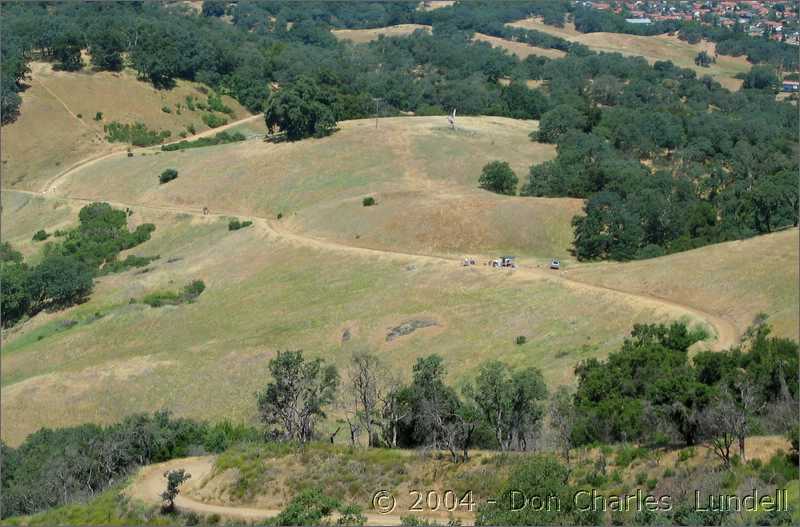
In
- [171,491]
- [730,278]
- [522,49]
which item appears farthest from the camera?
[522,49]

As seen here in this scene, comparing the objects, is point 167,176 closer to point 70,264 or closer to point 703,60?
point 70,264

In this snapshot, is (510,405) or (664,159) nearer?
(510,405)

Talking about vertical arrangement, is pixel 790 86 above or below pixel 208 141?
below

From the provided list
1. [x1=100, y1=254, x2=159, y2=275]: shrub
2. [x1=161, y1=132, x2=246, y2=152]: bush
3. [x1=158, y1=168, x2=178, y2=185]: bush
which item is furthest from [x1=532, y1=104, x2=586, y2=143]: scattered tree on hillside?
[x1=100, y1=254, x2=159, y2=275]: shrub

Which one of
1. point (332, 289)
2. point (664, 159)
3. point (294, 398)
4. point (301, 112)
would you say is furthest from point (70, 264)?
point (664, 159)

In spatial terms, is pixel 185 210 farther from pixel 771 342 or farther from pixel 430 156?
pixel 771 342

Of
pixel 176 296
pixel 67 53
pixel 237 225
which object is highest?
pixel 67 53

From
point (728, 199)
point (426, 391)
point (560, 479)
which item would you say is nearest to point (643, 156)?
point (728, 199)

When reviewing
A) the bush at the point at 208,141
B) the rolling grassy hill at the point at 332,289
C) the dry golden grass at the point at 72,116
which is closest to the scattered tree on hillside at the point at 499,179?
the rolling grassy hill at the point at 332,289
